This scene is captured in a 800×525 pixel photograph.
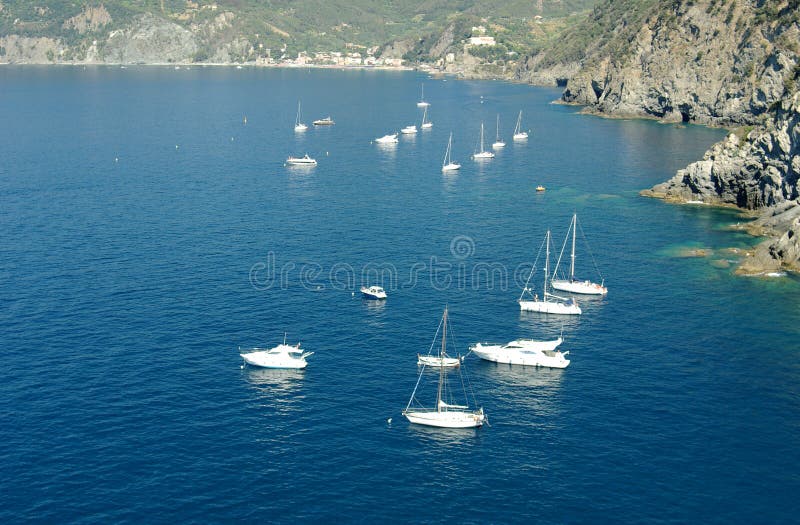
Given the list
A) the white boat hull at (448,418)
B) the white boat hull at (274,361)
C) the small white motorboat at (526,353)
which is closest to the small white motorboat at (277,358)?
the white boat hull at (274,361)

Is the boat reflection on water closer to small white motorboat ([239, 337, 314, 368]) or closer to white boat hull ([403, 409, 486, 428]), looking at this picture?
small white motorboat ([239, 337, 314, 368])

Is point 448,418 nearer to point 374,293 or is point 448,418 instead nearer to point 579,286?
point 374,293

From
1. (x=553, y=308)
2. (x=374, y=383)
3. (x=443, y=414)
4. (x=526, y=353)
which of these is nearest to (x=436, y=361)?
(x=374, y=383)

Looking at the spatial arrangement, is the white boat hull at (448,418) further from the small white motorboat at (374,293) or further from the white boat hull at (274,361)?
the small white motorboat at (374,293)

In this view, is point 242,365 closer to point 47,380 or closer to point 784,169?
point 47,380

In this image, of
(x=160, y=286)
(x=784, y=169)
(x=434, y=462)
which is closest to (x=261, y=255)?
(x=160, y=286)

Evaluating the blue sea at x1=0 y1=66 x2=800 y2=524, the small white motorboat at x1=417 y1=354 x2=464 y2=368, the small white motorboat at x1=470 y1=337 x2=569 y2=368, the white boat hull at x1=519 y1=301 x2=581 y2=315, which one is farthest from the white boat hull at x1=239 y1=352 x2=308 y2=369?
the white boat hull at x1=519 y1=301 x2=581 y2=315
